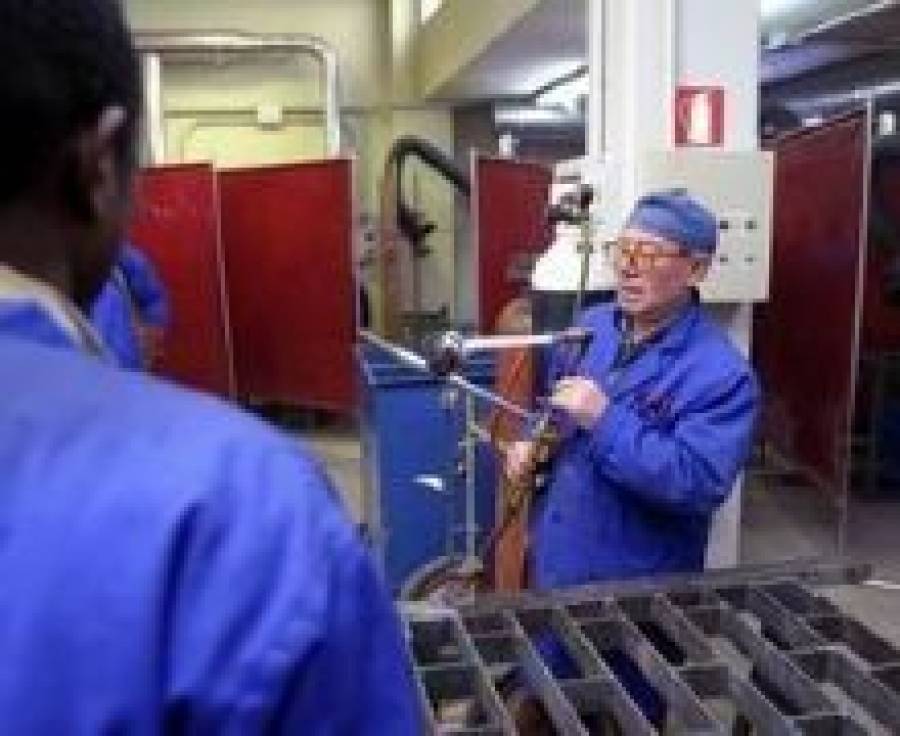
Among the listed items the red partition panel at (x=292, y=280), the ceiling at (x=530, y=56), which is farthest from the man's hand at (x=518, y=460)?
the red partition panel at (x=292, y=280)

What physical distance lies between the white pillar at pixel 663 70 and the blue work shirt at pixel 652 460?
0.52 meters

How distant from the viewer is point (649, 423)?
6.34ft

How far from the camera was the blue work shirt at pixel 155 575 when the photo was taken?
19.9 inches

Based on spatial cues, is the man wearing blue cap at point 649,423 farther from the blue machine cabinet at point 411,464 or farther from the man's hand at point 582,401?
the blue machine cabinet at point 411,464

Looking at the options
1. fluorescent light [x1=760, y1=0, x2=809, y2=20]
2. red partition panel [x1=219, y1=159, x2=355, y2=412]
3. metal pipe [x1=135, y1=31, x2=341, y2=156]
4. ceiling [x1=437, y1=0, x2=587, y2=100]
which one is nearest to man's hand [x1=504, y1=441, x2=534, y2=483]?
ceiling [x1=437, y1=0, x2=587, y2=100]

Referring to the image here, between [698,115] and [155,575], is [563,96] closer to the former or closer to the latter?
[698,115]

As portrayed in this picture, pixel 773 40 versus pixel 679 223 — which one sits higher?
pixel 773 40

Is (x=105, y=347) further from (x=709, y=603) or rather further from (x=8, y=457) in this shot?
(x=709, y=603)

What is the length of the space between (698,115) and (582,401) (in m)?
0.83

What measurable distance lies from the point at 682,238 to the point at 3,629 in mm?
1652

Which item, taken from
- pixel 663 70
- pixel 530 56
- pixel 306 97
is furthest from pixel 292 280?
pixel 663 70

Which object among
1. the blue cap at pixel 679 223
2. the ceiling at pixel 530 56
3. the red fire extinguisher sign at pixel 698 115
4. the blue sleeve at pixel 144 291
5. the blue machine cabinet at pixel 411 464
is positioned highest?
the ceiling at pixel 530 56

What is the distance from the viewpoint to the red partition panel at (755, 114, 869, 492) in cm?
382

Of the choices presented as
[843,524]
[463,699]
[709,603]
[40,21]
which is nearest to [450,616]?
[463,699]
